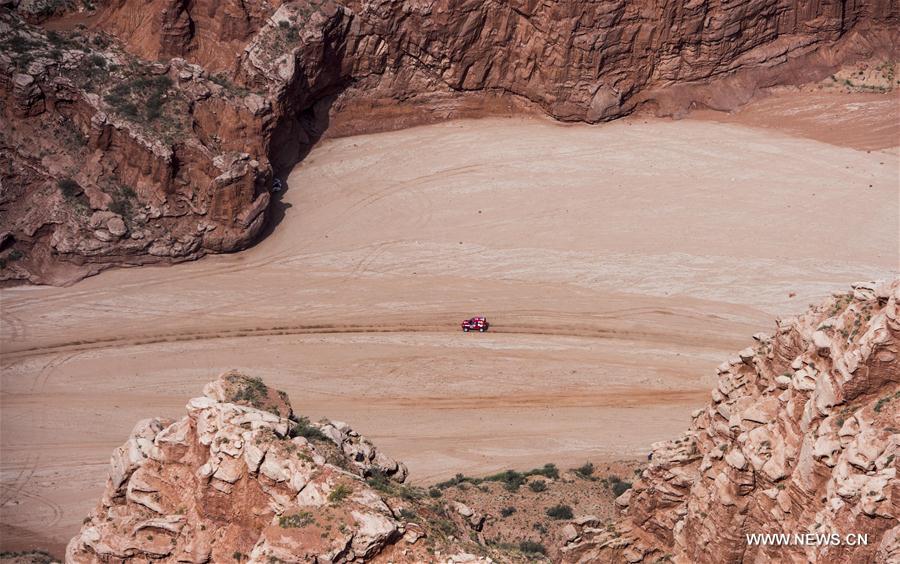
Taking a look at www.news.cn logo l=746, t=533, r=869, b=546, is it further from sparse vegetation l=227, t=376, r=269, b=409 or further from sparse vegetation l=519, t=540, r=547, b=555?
sparse vegetation l=227, t=376, r=269, b=409

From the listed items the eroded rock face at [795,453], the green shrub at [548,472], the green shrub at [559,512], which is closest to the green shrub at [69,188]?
the green shrub at [548,472]

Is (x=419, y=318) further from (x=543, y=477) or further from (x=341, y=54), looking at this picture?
(x=341, y=54)

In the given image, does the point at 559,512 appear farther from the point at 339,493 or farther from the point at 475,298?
the point at 475,298

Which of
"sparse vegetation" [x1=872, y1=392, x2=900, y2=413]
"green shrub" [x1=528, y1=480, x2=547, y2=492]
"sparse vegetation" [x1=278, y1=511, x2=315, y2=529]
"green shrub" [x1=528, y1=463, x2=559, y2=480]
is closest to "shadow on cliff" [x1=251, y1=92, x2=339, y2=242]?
"green shrub" [x1=528, y1=463, x2=559, y2=480]

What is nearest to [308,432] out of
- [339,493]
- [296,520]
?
[339,493]

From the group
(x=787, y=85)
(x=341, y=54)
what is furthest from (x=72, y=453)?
(x=787, y=85)
